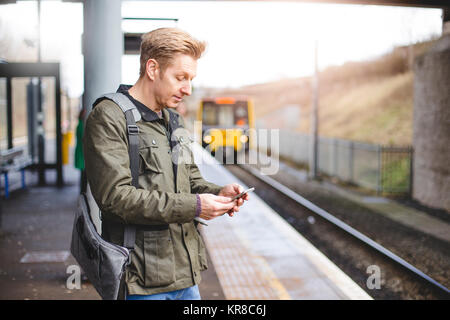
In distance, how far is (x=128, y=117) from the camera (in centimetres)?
188

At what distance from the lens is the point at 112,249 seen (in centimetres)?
185

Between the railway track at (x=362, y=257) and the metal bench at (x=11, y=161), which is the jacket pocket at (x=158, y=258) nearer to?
the railway track at (x=362, y=257)

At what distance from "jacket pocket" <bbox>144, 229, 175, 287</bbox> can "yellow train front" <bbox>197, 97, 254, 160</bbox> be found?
20044 mm

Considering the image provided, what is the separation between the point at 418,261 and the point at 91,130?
6.01 m

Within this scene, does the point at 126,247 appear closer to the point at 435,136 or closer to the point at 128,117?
the point at 128,117

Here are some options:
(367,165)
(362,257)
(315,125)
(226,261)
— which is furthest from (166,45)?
(315,125)

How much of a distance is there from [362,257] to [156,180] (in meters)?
5.65

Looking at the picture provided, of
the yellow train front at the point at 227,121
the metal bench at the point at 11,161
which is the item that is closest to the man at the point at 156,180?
the metal bench at the point at 11,161

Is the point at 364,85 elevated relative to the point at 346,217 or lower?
elevated

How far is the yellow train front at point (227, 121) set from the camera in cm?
2220

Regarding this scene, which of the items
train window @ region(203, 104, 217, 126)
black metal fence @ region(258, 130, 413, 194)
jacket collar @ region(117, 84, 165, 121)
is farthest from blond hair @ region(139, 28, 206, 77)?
train window @ region(203, 104, 217, 126)

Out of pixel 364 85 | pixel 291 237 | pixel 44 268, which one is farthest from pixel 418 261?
pixel 364 85
